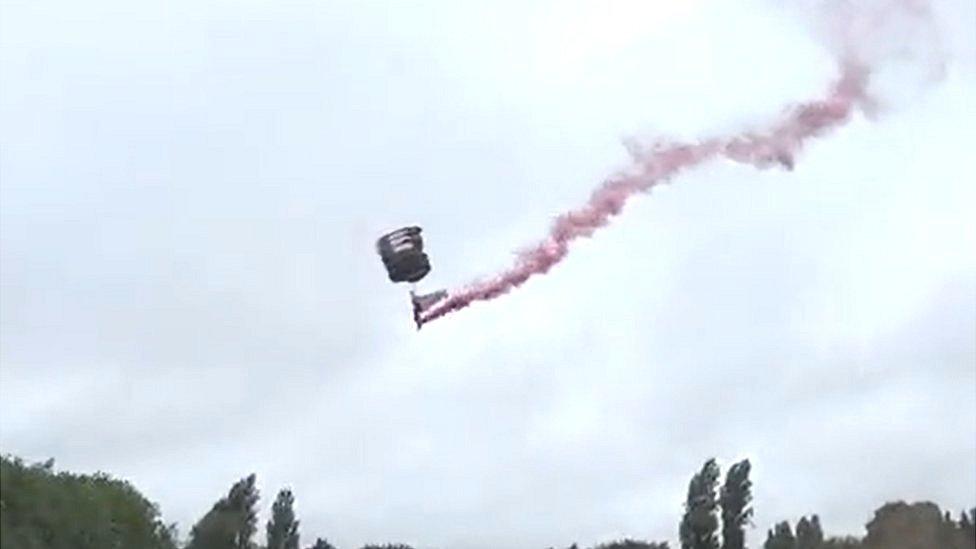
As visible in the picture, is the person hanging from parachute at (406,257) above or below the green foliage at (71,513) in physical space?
below

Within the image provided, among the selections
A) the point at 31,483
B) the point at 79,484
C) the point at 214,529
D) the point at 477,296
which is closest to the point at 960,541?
the point at 477,296

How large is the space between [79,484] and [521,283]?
69.8 m

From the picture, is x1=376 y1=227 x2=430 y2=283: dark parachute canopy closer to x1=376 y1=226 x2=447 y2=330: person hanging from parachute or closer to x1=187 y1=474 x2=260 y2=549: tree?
x1=376 y1=226 x2=447 y2=330: person hanging from parachute

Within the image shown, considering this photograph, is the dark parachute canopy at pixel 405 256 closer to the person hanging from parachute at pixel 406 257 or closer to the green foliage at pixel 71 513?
the person hanging from parachute at pixel 406 257

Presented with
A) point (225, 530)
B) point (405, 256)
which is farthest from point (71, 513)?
point (405, 256)

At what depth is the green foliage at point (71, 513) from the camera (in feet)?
376

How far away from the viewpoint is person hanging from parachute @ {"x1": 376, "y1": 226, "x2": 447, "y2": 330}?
73.4 metres

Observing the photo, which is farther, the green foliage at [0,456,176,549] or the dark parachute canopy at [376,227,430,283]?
the green foliage at [0,456,176,549]

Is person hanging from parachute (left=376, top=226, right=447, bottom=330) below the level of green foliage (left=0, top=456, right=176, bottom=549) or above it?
below

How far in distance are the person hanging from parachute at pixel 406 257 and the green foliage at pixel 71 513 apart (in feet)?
98.3

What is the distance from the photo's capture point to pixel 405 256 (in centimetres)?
7344

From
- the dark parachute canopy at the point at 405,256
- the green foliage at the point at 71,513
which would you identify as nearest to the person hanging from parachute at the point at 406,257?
the dark parachute canopy at the point at 405,256

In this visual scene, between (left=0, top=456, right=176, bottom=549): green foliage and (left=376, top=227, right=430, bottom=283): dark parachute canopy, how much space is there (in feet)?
98.9

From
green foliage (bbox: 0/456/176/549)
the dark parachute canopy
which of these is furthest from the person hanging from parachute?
green foliage (bbox: 0/456/176/549)
